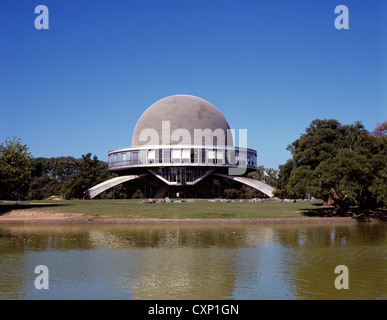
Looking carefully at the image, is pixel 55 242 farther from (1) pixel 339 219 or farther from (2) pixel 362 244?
(1) pixel 339 219

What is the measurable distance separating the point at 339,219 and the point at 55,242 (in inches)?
732

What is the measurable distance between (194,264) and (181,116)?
56.5 meters

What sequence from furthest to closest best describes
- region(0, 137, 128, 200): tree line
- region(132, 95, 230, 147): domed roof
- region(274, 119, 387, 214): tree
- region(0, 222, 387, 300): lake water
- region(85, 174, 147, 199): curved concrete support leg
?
region(132, 95, 230, 147): domed roof < region(85, 174, 147, 199): curved concrete support leg < region(0, 137, 128, 200): tree line < region(274, 119, 387, 214): tree < region(0, 222, 387, 300): lake water

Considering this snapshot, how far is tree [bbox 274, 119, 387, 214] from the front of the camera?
2766cm

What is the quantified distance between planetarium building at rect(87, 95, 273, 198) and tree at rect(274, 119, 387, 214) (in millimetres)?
28886

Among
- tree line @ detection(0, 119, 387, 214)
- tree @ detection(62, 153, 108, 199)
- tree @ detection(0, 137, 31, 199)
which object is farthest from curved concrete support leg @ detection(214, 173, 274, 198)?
tree @ detection(0, 137, 31, 199)

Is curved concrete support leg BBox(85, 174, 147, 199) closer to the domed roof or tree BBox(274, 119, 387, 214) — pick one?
the domed roof

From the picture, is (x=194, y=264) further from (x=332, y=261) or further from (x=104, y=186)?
(x=104, y=186)

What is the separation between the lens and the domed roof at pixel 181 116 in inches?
2672

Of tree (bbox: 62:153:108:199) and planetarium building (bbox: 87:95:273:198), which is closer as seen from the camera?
tree (bbox: 62:153:108:199)

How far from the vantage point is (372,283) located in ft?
33.8

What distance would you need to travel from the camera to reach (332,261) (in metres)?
13.3

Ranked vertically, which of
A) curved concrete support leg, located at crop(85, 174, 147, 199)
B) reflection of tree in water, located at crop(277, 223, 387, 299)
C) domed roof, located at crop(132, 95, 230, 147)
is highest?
domed roof, located at crop(132, 95, 230, 147)

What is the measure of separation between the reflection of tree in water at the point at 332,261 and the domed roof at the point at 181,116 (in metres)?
47.1
